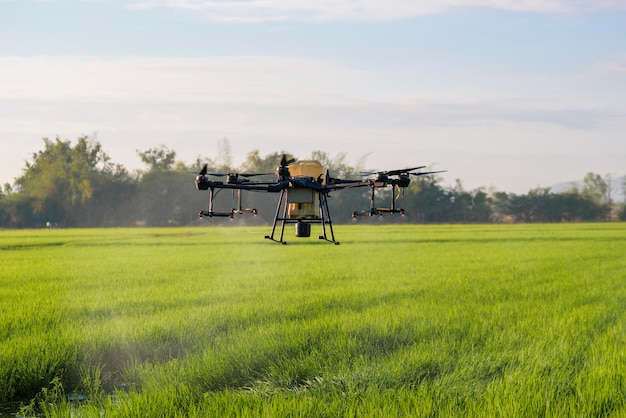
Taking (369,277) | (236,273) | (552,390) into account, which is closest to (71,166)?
(236,273)

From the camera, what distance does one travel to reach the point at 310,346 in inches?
374

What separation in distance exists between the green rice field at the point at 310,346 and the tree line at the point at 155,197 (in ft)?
2.38

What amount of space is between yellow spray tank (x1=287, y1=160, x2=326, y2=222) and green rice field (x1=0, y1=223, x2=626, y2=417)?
1.87 ft

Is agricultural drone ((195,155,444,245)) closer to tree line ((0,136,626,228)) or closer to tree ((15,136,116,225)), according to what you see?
tree line ((0,136,626,228))

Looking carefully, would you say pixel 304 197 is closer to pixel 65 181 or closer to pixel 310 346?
pixel 310 346

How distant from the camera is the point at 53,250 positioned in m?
28.6

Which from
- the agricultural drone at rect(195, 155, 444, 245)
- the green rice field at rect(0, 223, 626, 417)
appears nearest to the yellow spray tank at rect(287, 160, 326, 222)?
the agricultural drone at rect(195, 155, 444, 245)

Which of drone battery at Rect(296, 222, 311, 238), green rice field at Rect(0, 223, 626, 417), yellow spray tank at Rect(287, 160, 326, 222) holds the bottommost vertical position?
green rice field at Rect(0, 223, 626, 417)

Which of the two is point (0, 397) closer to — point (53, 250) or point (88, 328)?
point (88, 328)

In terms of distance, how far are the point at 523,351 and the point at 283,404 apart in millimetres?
3376

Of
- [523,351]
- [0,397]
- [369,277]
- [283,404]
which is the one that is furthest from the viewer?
[369,277]

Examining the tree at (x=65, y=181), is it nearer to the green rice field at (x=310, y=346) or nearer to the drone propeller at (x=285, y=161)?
the green rice field at (x=310, y=346)

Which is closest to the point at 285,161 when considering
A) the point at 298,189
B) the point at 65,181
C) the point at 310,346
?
the point at 298,189

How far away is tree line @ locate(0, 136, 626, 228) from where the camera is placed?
240 inches
